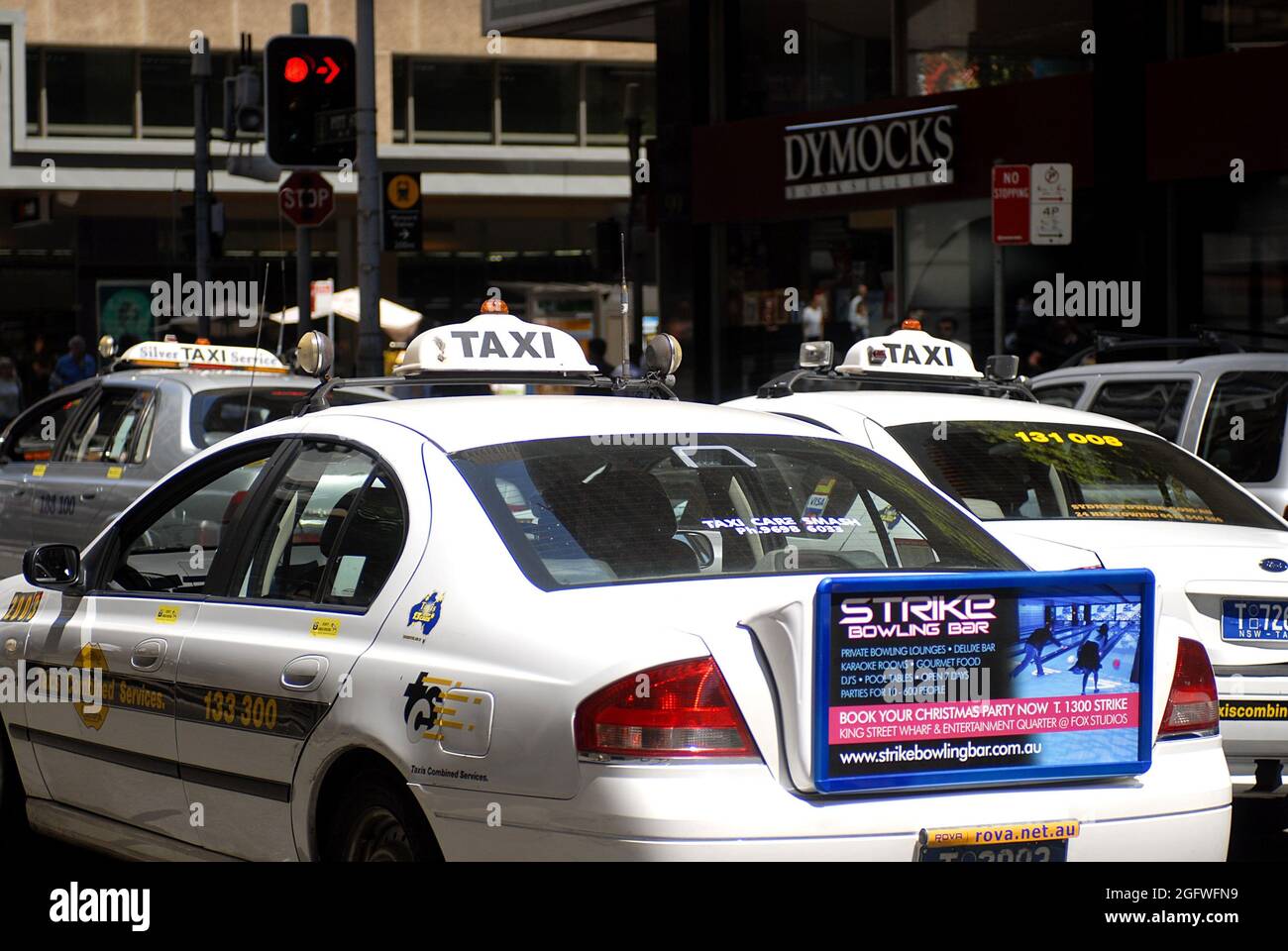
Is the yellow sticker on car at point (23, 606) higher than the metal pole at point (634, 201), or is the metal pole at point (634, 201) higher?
the metal pole at point (634, 201)

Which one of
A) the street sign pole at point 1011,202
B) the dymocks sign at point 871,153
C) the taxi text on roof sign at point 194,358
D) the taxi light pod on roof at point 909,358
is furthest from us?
the dymocks sign at point 871,153

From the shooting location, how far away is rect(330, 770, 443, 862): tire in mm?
4094

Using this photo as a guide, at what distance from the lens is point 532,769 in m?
3.85

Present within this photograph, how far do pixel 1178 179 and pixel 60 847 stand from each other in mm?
13186

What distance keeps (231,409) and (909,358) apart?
12.8ft

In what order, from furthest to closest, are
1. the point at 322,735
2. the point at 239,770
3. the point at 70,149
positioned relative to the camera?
the point at 70,149 < the point at 239,770 < the point at 322,735

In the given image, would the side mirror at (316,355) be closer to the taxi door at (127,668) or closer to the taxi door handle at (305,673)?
the taxi door at (127,668)

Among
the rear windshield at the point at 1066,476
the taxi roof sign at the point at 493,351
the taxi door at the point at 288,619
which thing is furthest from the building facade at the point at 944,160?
the taxi door at the point at 288,619

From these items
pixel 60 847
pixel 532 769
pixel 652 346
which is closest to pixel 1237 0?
pixel 652 346

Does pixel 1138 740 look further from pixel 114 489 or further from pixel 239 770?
pixel 114 489

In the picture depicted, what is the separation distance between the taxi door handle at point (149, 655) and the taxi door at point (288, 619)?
5.6 inches

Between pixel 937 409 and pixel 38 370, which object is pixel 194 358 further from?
pixel 38 370

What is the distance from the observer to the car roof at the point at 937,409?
7.53 m

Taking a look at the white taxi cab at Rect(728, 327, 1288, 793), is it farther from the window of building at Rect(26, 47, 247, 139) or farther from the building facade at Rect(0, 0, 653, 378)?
the window of building at Rect(26, 47, 247, 139)
